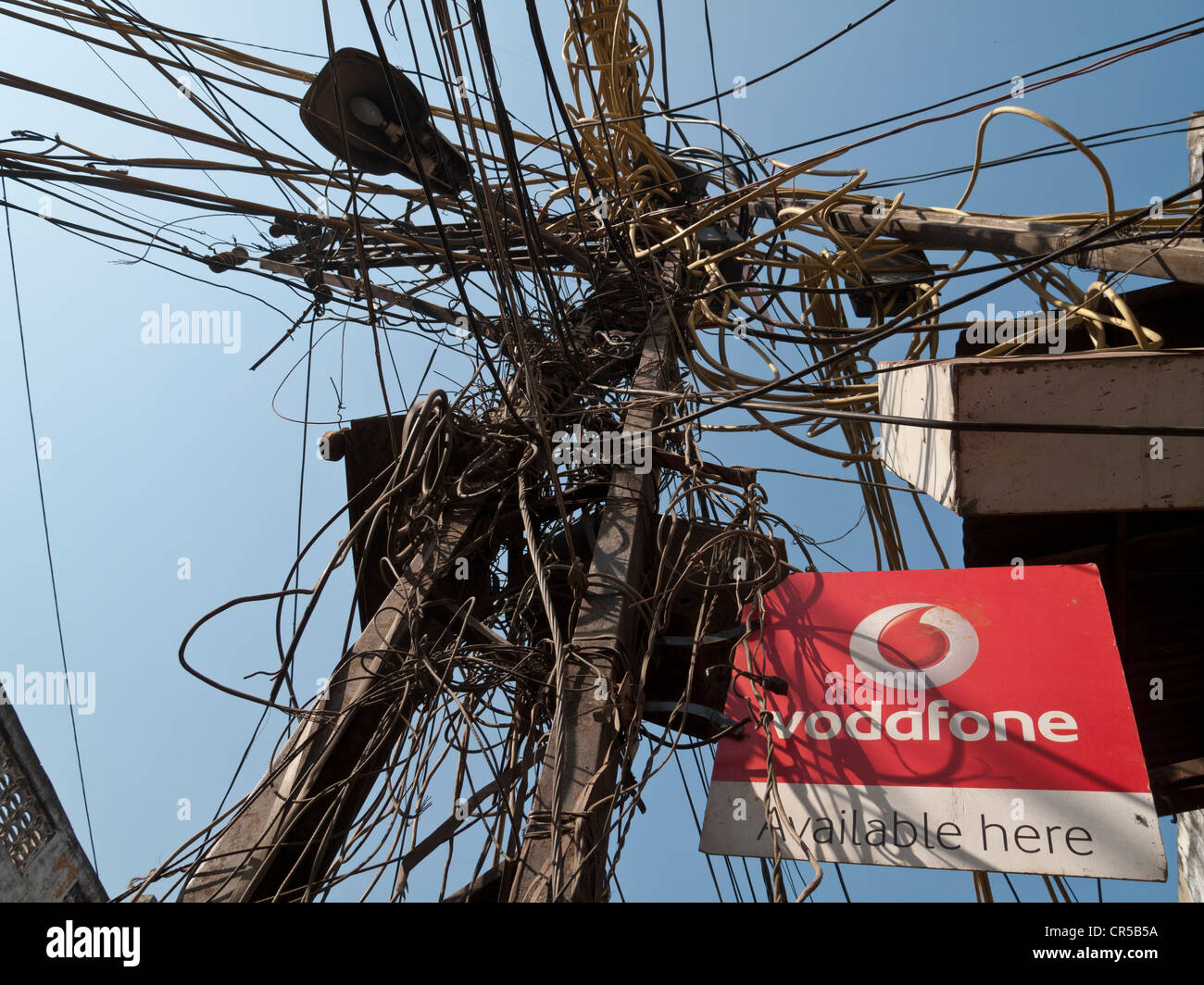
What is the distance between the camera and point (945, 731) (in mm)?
1731

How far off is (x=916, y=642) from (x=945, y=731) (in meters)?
0.25

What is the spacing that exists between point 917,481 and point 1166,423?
55cm

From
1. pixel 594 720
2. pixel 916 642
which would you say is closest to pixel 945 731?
pixel 916 642

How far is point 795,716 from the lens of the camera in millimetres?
1880

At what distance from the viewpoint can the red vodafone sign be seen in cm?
153

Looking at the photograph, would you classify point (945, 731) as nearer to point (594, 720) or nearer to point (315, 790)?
point (594, 720)

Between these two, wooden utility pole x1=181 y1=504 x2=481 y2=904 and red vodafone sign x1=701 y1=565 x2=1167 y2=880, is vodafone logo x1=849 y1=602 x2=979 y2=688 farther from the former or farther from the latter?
wooden utility pole x1=181 y1=504 x2=481 y2=904

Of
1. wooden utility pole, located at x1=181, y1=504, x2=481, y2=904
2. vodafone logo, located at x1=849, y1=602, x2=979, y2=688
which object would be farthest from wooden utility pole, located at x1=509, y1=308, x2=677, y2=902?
vodafone logo, located at x1=849, y1=602, x2=979, y2=688

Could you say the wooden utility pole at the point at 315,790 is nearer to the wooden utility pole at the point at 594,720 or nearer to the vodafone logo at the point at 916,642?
the wooden utility pole at the point at 594,720

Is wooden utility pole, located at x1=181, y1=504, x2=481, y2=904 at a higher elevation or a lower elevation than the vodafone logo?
lower

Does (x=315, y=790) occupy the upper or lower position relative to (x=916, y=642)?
lower

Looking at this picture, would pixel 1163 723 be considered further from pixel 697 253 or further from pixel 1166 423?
pixel 697 253
